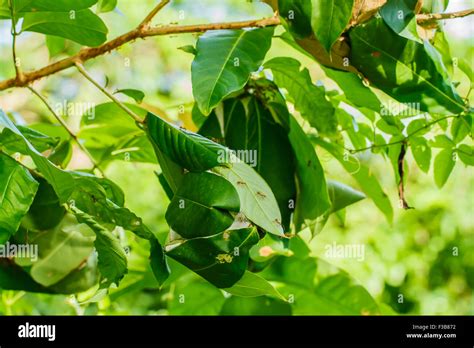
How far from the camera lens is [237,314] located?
1.10 metres

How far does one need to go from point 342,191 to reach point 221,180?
Answer: 14.3 inches

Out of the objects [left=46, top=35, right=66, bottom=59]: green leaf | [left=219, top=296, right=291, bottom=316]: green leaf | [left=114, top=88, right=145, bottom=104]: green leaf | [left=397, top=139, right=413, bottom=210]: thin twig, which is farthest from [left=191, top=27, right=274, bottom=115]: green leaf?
[left=219, top=296, right=291, bottom=316]: green leaf

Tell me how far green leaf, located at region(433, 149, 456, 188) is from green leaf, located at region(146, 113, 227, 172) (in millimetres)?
396

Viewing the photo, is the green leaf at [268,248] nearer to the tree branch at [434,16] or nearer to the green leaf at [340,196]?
the green leaf at [340,196]

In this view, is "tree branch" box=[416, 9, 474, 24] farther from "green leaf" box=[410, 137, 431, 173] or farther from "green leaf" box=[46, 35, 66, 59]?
"green leaf" box=[46, 35, 66, 59]

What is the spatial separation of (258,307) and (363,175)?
0.26 meters

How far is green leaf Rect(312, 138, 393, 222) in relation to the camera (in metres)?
0.97

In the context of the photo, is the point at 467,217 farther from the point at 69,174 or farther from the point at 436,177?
the point at 69,174

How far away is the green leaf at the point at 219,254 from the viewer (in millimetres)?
614

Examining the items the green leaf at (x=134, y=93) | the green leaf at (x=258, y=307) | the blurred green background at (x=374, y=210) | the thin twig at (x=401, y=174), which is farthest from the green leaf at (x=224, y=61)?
the blurred green background at (x=374, y=210)

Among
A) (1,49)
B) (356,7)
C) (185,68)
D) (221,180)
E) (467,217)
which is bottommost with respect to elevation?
(467,217)

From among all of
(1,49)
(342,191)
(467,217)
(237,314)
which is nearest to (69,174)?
(342,191)

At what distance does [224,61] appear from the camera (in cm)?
73
